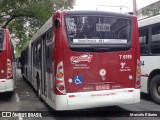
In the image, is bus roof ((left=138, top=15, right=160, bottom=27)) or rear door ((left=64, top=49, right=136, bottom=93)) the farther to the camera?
bus roof ((left=138, top=15, right=160, bottom=27))

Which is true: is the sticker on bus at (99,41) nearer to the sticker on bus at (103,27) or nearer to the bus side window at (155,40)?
the sticker on bus at (103,27)

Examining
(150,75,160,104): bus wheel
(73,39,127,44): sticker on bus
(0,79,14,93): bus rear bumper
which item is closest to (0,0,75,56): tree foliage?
(0,79,14,93): bus rear bumper

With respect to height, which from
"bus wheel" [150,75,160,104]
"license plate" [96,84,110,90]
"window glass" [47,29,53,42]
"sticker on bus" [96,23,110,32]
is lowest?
"bus wheel" [150,75,160,104]

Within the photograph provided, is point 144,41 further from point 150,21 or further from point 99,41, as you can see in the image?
point 99,41

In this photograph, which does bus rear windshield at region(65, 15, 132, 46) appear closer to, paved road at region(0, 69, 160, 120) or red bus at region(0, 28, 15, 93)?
paved road at region(0, 69, 160, 120)

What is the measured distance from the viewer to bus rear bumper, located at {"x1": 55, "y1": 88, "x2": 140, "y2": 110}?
665 centimetres

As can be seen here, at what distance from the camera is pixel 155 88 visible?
9.16 meters

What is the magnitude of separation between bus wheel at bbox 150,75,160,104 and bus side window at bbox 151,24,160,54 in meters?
0.87

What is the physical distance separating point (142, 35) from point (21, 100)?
5.22 meters

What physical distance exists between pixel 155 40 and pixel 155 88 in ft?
5.25

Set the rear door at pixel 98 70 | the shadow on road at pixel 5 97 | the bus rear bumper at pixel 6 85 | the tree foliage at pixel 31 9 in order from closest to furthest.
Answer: the rear door at pixel 98 70
the bus rear bumper at pixel 6 85
the shadow on road at pixel 5 97
the tree foliage at pixel 31 9

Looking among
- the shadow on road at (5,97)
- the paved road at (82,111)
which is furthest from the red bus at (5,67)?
the shadow on road at (5,97)

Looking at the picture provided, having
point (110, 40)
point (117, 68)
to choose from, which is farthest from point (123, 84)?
point (110, 40)

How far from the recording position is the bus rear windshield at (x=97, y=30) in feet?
22.7
